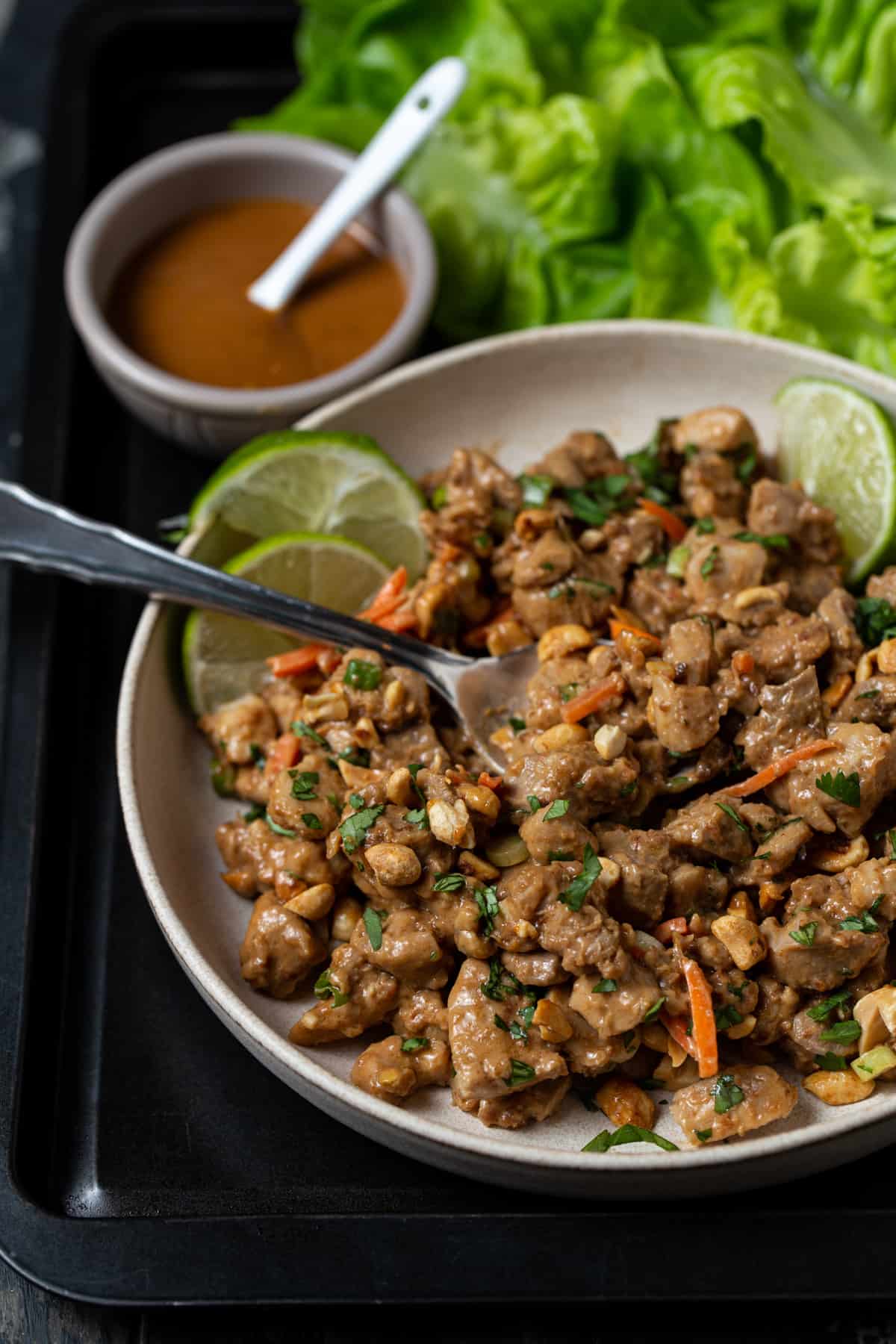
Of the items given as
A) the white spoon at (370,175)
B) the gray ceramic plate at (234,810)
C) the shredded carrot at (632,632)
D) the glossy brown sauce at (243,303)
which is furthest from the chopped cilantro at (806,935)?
the white spoon at (370,175)

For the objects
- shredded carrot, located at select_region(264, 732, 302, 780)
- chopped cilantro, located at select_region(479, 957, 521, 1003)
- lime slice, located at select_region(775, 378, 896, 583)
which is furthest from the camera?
lime slice, located at select_region(775, 378, 896, 583)

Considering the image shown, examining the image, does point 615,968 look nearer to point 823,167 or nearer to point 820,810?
point 820,810

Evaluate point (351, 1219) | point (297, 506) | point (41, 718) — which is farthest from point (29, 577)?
point (351, 1219)

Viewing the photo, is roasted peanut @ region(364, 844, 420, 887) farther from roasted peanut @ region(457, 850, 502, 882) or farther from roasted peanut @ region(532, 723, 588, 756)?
roasted peanut @ region(532, 723, 588, 756)

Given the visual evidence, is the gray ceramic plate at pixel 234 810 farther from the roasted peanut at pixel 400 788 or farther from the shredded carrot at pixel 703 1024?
the roasted peanut at pixel 400 788

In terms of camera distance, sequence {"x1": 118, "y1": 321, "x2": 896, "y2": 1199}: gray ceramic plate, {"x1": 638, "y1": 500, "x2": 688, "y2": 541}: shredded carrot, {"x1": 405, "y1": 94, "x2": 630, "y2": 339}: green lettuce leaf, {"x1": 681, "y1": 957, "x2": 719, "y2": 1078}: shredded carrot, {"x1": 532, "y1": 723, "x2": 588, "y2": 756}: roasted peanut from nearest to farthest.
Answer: {"x1": 118, "y1": 321, "x2": 896, "y2": 1199}: gray ceramic plate → {"x1": 681, "y1": 957, "x2": 719, "y2": 1078}: shredded carrot → {"x1": 532, "y1": 723, "x2": 588, "y2": 756}: roasted peanut → {"x1": 638, "y1": 500, "x2": 688, "y2": 541}: shredded carrot → {"x1": 405, "y1": 94, "x2": 630, "y2": 339}: green lettuce leaf

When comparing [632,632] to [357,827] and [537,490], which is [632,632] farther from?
[357,827]

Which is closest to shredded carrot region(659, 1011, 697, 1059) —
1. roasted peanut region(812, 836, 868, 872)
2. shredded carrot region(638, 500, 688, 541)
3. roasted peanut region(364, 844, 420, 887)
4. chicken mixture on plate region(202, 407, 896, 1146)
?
chicken mixture on plate region(202, 407, 896, 1146)
